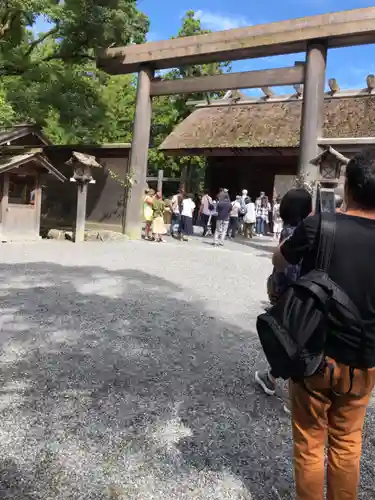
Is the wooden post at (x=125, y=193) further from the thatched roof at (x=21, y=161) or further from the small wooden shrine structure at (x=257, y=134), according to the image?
the small wooden shrine structure at (x=257, y=134)

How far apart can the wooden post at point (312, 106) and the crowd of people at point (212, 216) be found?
206 cm

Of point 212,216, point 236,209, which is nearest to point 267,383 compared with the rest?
point 236,209

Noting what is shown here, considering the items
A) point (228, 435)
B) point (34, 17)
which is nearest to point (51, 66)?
point (34, 17)

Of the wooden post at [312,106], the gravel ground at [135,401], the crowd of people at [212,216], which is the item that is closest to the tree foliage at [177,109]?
the crowd of people at [212,216]

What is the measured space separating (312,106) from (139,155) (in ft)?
14.6

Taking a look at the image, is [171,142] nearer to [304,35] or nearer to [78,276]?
[304,35]

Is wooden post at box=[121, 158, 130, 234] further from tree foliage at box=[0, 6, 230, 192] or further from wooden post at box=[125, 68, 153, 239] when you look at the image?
tree foliage at box=[0, 6, 230, 192]

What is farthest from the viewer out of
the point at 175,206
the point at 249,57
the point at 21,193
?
the point at 175,206

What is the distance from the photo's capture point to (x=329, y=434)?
174 cm

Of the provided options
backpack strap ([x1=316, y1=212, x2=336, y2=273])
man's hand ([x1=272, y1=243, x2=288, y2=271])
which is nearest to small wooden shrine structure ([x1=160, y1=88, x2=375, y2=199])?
man's hand ([x1=272, y1=243, x2=288, y2=271])

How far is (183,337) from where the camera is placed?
14.1ft

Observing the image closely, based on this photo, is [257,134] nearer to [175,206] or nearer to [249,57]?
[175,206]

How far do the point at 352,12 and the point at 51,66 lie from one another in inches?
273

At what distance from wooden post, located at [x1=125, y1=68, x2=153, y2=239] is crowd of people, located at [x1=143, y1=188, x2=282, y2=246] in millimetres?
527
